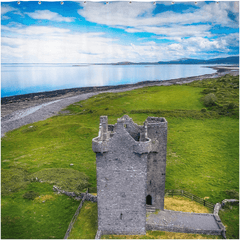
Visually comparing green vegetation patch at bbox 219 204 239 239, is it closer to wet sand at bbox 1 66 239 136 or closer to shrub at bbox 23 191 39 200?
shrub at bbox 23 191 39 200

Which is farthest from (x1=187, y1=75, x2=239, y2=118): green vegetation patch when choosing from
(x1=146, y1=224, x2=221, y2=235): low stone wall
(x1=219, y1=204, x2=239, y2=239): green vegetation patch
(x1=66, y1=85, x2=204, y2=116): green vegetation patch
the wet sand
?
the wet sand

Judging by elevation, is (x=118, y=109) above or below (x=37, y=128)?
above

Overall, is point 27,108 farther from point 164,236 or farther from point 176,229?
point 176,229

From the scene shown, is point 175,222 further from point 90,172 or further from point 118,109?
point 118,109

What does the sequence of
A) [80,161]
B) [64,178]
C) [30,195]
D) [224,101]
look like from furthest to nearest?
[224,101]
[80,161]
[64,178]
[30,195]

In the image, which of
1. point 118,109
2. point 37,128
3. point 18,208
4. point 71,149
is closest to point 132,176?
point 18,208

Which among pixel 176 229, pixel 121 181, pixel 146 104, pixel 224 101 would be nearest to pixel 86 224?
pixel 121 181

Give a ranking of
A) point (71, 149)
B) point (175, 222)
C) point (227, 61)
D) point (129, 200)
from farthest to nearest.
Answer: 1. point (227, 61)
2. point (71, 149)
3. point (175, 222)
4. point (129, 200)
